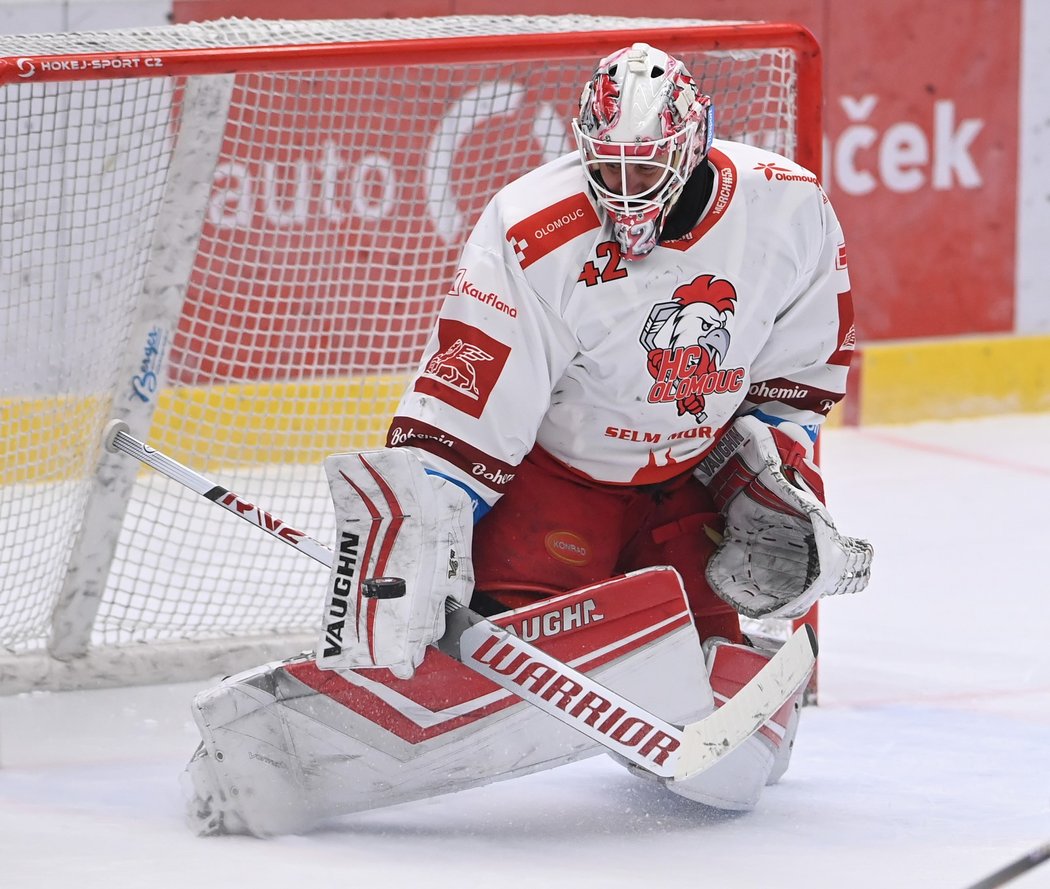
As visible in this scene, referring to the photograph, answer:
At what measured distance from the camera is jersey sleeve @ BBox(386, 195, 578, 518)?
2.42 metres

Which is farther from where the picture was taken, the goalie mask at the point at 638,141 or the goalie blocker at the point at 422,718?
the goalie blocker at the point at 422,718

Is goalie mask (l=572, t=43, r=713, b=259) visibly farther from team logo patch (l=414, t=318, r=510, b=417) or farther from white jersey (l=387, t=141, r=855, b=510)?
team logo patch (l=414, t=318, r=510, b=417)

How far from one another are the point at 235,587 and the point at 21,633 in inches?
21.4

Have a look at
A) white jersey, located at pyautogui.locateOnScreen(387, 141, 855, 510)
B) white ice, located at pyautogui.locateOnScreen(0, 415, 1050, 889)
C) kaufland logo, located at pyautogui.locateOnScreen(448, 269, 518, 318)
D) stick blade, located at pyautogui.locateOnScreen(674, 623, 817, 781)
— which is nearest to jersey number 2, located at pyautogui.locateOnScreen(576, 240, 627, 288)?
white jersey, located at pyautogui.locateOnScreen(387, 141, 855, 510)

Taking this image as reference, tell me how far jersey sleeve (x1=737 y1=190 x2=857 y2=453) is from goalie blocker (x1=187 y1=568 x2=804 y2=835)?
1.33 feet

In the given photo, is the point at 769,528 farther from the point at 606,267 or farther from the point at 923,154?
the point at 923,154

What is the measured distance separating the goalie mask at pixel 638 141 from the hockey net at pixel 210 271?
637mm

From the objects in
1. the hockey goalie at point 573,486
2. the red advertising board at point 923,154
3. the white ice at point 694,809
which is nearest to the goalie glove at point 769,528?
the hockey goalie at point 573,486

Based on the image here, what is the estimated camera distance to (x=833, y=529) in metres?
2.61

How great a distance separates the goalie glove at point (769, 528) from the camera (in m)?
2.64

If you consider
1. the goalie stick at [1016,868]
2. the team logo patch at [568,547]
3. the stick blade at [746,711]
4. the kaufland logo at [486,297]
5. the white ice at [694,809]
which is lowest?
the white ice at [694,809]

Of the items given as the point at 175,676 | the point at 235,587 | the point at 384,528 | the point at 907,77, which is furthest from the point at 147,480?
the point at 907,77

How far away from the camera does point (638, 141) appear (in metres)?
2.37

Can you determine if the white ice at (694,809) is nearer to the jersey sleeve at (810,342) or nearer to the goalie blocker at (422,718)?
the goalie blocker at (422,718)
